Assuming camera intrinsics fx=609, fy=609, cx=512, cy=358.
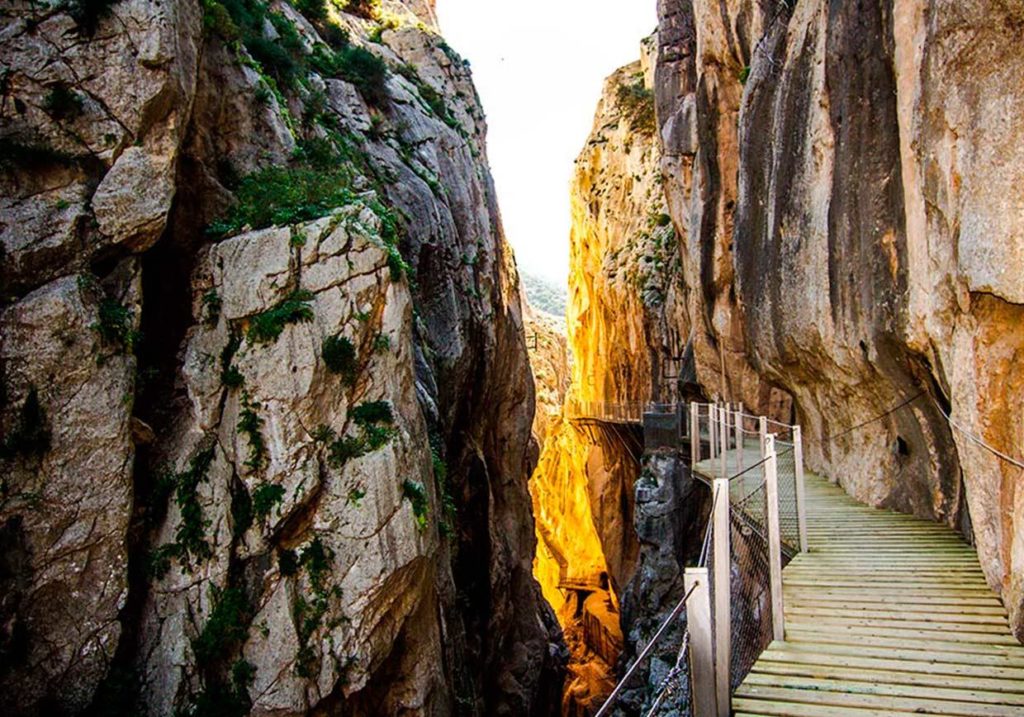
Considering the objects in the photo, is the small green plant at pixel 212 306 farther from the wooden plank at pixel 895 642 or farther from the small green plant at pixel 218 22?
the wooden plank at pixel 895 642

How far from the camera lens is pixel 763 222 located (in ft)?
46.2

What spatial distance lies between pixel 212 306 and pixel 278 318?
1.26 metres

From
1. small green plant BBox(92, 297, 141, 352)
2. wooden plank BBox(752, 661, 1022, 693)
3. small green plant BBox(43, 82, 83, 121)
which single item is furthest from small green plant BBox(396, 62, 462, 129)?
wooden plank BBox(752, 661, 1022, 693)

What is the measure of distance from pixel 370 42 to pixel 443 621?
2046 centimetres

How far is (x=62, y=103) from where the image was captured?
940 centimetres

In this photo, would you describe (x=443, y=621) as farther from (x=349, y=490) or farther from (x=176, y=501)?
(x=176, y=501)

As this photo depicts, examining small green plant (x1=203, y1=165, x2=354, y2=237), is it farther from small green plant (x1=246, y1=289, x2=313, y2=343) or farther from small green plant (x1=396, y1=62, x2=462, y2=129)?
small green plant (x1=396, y1=62, x2=462, y2=129)

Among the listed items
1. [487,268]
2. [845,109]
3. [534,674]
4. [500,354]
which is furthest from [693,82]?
[534,674]

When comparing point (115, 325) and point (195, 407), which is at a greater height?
point (115, 325)

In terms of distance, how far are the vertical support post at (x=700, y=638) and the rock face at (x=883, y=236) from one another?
3821mm

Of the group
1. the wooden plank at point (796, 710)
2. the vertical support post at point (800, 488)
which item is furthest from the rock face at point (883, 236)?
the wooden plank at point (796, 710)

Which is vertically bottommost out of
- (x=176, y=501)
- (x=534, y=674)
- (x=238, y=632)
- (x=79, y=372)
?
(x=534, y=674)

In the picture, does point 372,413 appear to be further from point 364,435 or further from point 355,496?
point 355,496

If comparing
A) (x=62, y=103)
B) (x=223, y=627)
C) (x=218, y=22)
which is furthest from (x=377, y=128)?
(x=223, y=627)
